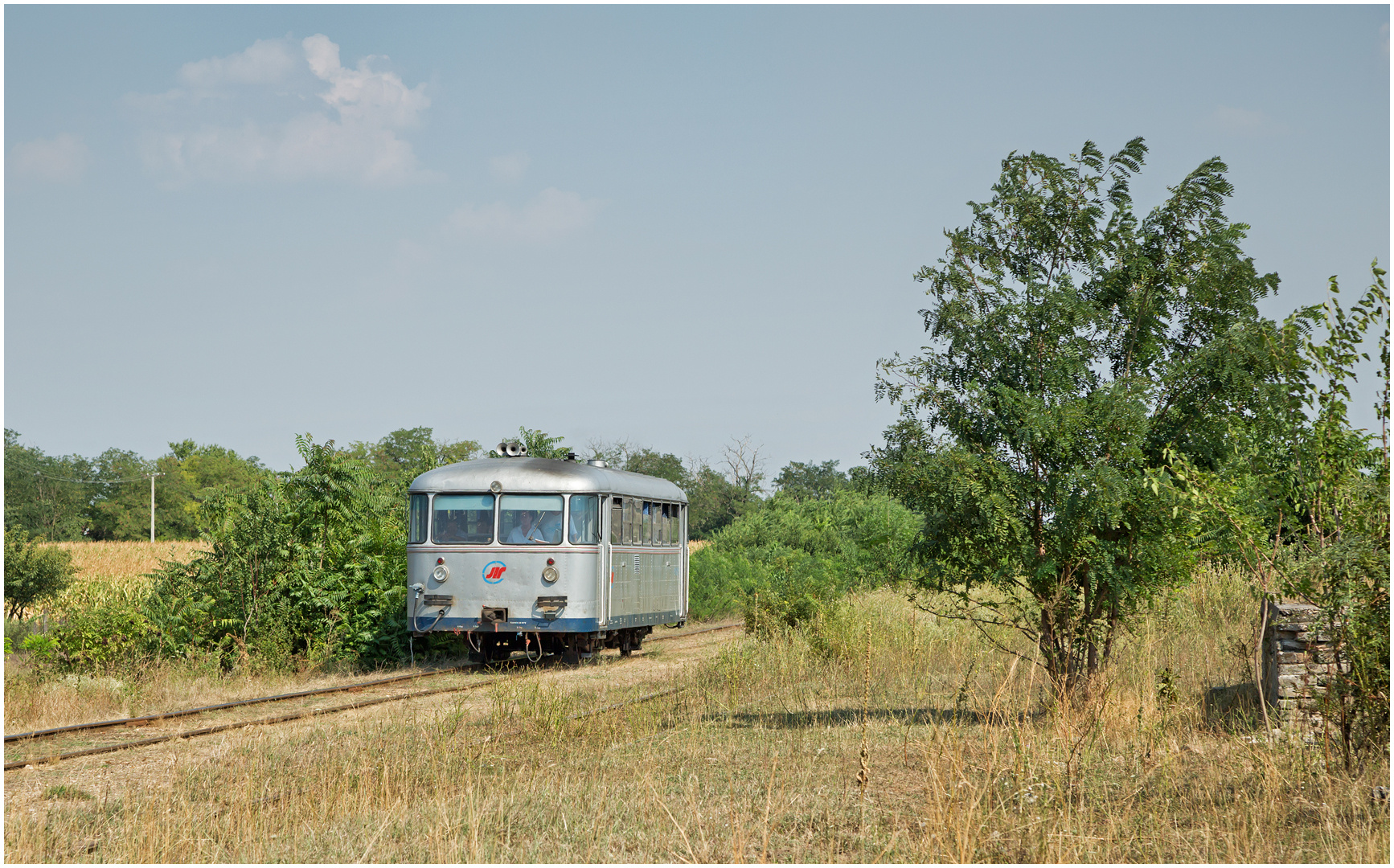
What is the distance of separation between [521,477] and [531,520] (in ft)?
2.02

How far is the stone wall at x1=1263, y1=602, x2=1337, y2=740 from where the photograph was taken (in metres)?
8.05

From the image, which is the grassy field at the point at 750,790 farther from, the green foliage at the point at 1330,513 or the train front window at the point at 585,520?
the train front window at the point at 585,520

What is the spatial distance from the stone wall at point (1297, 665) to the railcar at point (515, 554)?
888 centimetres

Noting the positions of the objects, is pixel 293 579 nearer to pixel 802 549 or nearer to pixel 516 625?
pixel 516 625

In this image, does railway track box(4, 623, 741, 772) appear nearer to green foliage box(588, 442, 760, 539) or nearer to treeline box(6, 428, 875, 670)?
treeline box(6, 428, 875, 670)

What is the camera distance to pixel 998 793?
21.1 feet

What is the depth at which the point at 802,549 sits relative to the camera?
108ft

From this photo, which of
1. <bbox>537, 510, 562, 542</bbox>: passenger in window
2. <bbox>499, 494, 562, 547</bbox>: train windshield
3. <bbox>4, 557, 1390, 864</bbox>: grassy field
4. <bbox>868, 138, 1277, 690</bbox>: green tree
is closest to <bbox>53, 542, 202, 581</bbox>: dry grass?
<bbox>499, 494, 562, 547</bbox>: train windshield

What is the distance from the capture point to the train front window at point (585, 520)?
1553cm

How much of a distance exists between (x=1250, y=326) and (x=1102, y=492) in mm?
1888

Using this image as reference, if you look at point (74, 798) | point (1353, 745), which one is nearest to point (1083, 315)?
point (1353, 745)

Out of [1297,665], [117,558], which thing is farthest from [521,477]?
[117,558]

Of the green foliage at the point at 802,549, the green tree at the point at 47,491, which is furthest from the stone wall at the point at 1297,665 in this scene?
the green tree at the point at 47,491

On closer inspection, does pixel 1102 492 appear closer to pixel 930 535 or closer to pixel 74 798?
pixel 930 535
